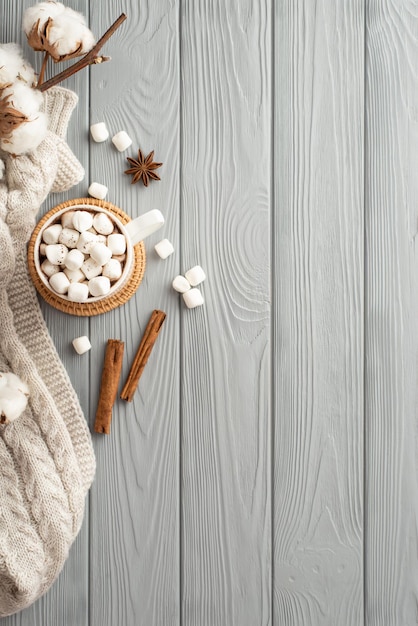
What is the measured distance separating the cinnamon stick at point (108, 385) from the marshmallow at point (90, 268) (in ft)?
0.44

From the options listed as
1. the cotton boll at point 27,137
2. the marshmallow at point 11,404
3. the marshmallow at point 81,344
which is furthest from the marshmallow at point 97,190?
the marshmallow at point 11,404

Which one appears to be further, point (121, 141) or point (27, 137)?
point (121, 141)

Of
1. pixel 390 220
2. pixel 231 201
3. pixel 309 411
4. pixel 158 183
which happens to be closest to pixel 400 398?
pixel 309 411

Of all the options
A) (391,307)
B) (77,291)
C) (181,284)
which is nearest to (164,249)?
(181,284)

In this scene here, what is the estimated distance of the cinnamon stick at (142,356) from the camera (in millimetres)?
918

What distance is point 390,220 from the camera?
948mm

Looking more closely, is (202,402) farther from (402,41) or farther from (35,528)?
(402,41)

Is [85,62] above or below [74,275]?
above

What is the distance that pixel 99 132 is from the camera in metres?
0.92

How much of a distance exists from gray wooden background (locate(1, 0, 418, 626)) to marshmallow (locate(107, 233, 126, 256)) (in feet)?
0.34

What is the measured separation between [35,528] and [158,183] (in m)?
0.57

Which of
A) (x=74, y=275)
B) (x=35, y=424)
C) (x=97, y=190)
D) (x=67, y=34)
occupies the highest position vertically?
(x=67, y=34)

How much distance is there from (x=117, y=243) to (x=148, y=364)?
0.69 feet

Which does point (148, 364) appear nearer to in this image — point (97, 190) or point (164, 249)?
point (164, 249)
